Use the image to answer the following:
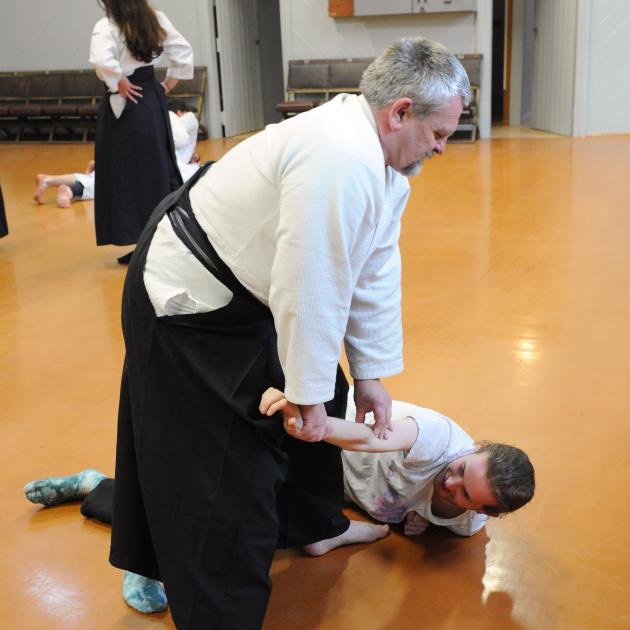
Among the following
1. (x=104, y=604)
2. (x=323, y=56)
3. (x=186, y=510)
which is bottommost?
(x=104, y=604)

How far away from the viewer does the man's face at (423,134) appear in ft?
4.60

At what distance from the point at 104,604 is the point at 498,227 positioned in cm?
376

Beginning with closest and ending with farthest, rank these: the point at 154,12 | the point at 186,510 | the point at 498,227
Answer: the point at 186,510 → the point at 154,12 → the point at 498,227

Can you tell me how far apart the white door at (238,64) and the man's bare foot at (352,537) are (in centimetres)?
895

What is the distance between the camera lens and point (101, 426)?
267 cm

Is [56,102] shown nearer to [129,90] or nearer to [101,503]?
[129,90]

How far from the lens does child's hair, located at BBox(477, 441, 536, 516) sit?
184 cm

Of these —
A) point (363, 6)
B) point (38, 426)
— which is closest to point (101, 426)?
point (38, 426)

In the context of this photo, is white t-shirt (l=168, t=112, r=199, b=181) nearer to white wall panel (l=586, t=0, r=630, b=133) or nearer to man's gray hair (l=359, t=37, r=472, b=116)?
man's gray hair (l=359, t=37, r=472, b=116)

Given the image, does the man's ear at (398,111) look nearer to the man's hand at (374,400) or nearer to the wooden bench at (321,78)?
the man's hand at (374,400)

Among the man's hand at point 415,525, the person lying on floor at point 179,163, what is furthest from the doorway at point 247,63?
the man's hand at point 415,525

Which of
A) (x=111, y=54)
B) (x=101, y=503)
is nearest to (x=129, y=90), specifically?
(x=111, y=54)

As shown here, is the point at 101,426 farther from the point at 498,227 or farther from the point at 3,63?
the point at 3,63

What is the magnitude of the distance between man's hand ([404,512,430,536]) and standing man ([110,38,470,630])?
41cm
